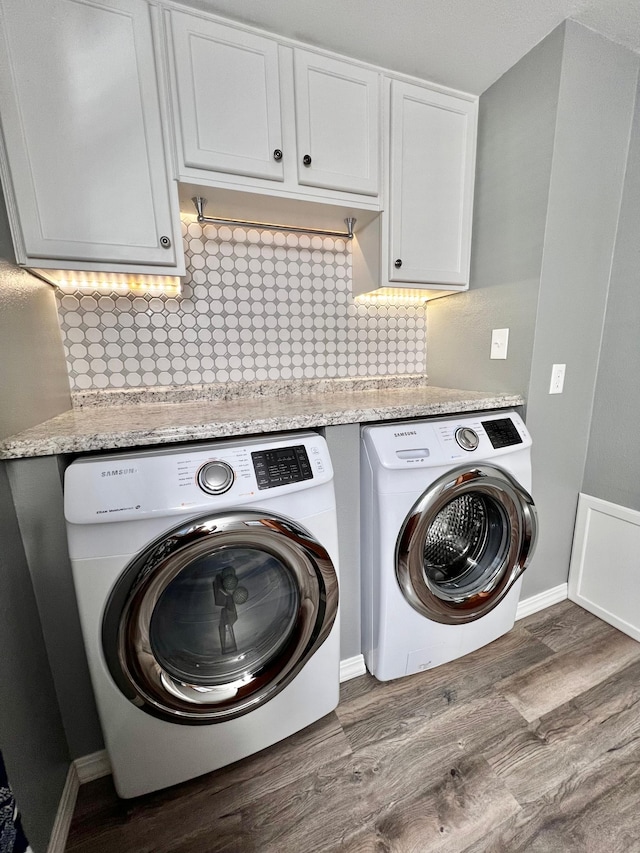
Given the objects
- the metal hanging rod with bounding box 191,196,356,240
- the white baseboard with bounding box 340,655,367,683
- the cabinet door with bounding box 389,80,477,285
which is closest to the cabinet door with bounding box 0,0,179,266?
the metal hanging rod with bounding box 191,196,356,240

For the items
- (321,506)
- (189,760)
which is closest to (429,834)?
(189,760)

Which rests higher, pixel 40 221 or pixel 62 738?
pixel 40 221

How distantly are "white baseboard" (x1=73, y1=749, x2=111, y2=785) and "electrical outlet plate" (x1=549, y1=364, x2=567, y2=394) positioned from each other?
209cm

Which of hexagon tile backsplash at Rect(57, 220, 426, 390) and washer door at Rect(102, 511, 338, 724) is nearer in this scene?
washer door at Rect(102, 511, 338, 724)

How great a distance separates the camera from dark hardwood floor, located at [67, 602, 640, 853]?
35.2 inches

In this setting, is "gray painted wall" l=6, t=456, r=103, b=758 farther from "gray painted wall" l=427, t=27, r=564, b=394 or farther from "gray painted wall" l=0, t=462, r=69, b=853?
"gray painted wall" l=427, t=27, r=564, b=394

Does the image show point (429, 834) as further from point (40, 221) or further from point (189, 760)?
point (40, 221)

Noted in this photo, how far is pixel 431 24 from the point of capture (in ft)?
3.76

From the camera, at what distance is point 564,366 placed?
146 centimetres

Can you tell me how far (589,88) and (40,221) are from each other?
6.45 feet

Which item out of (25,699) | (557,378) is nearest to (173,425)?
(25,699)

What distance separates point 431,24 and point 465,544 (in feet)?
6.26

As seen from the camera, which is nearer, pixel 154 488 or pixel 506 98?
pixel 154 488

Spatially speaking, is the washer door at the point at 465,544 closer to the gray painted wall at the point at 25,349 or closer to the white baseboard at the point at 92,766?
the white baseboard at the point at 92,766
